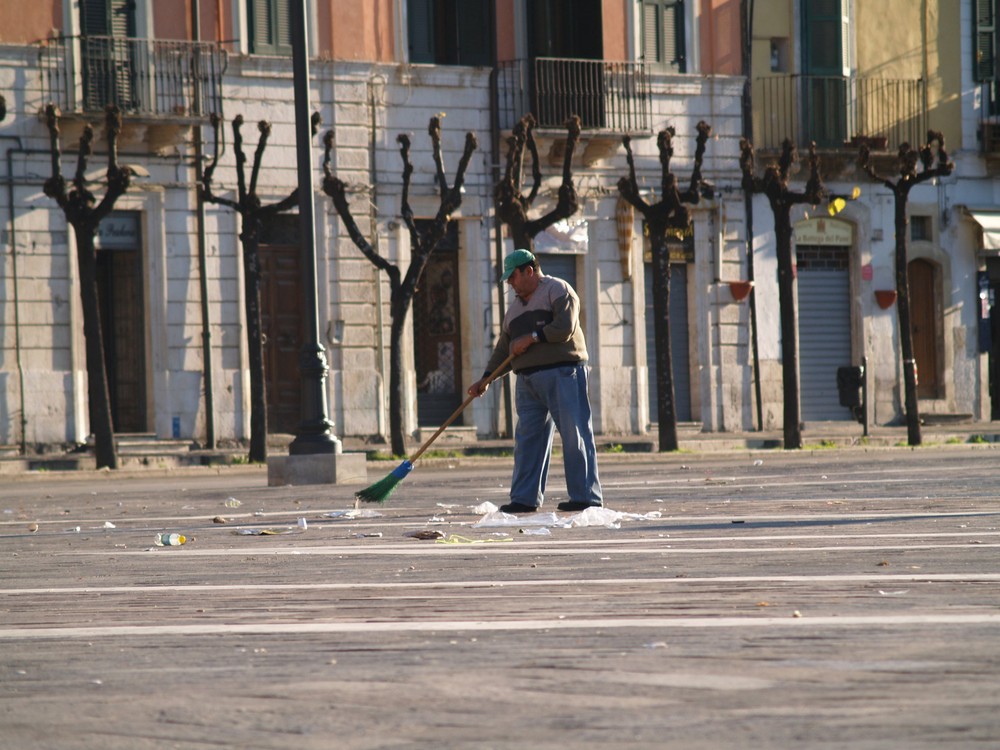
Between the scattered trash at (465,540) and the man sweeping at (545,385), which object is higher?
the man sweeping at (545,385)

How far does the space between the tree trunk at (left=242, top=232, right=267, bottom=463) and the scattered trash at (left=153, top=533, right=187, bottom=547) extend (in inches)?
554

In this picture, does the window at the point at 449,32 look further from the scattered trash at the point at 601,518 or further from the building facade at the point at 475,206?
the scattered trash at the point at 601,518

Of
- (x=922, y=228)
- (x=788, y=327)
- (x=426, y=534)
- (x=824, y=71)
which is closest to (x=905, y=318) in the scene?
(x=788, y=327)

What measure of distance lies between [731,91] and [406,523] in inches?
875

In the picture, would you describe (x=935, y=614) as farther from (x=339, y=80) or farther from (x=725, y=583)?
(x=339, y=80)

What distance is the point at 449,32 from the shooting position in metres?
30.0

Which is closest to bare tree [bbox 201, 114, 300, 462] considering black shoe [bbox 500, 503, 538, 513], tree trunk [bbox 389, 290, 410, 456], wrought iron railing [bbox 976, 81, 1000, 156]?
tree trunk [bbox 389, 290, 410, 456]

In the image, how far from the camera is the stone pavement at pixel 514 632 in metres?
4.37

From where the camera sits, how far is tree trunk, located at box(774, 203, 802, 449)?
25594 millimetres

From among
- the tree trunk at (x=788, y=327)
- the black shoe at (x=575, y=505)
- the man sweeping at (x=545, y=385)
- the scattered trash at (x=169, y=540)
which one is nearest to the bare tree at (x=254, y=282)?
the tree trunk at (x=788, y=327)

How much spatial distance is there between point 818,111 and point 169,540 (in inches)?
963

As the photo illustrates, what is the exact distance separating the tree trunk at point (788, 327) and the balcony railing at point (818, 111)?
708 cm

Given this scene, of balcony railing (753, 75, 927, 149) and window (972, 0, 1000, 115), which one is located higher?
window (972, 0, 1000, 115)

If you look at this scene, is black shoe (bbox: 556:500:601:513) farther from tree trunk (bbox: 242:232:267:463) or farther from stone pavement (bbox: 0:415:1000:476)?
tree trunk (bbox: 242:232:267:463)
